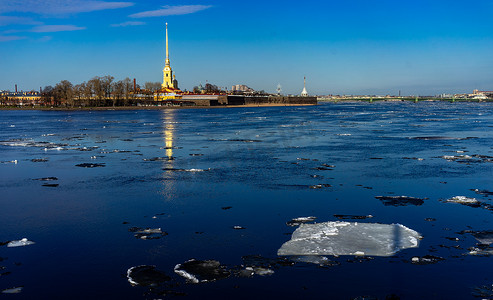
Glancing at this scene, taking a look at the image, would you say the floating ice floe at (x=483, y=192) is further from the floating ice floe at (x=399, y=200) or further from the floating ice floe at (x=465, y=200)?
the floating ice floe at (x=399, y=200)

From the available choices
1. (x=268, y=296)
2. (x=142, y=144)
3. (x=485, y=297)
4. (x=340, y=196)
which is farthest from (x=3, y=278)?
(x=142, y=144)

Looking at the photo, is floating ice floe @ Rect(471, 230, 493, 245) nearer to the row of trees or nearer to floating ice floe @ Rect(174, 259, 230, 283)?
floating ice floe @ Rect(174, 259, 230, 283)

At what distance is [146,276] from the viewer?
6676 mm

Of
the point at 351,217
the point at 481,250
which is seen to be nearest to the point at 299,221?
the point at 351,217

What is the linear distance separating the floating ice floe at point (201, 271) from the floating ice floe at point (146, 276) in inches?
12.1

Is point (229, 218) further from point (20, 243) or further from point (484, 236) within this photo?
point (484, 236)

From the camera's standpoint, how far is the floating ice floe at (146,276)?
6430mm

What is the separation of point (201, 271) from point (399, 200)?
Result: 6796mm

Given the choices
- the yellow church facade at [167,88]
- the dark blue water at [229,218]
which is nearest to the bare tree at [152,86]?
the yellow church facade at [167,88]

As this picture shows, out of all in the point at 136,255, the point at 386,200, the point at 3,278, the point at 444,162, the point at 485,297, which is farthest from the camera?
the point at 444,162

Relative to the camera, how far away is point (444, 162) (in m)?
17.9

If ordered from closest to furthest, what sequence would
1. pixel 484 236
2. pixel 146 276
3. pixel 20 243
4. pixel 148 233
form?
1. pixel 146 276
2. pixel 20 243
3. pixel 484 236
4. pixel 148 233

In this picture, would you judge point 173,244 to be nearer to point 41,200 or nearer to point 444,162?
point 41,200

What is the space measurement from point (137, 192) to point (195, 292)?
23.1ft
